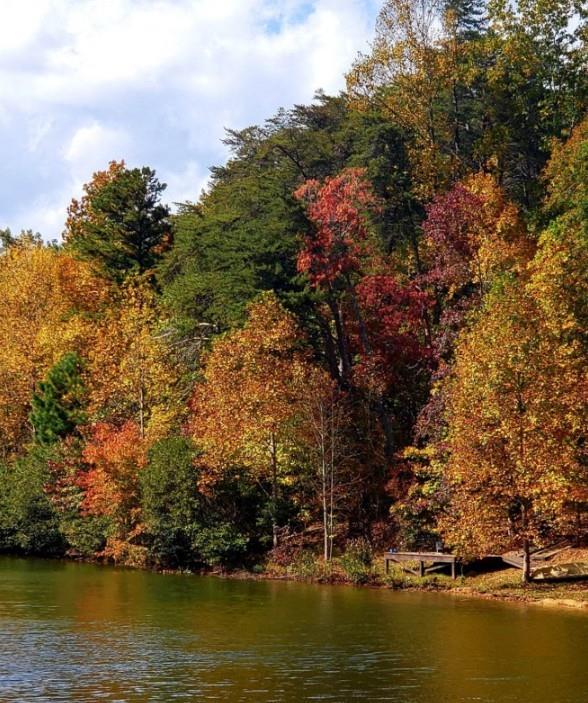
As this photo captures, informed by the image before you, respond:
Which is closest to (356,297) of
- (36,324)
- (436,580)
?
(436,580)

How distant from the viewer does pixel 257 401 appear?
48562 mm

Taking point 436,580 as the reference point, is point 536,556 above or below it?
above

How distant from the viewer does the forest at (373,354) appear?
39.7 m

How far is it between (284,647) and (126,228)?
4925 cm

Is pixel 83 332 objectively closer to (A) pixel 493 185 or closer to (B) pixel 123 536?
(B) pixel 123 536

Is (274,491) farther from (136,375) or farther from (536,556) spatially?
(536,556)

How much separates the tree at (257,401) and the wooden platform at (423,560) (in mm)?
7107

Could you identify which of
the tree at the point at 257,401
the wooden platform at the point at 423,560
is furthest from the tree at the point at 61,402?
the wooden platform at the point at 423,560

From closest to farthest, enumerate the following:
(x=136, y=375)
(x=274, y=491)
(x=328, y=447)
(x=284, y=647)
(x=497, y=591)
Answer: (x=284, y=647) < (x=497, y=591) < (x=328, y=447) < (x=274, y=491) < (x=136, y=375)

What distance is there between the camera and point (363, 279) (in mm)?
53812

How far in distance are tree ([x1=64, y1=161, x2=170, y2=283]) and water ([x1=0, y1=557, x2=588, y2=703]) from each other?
34.6 meters

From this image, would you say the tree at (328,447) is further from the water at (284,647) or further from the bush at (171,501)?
the water at (284,647)

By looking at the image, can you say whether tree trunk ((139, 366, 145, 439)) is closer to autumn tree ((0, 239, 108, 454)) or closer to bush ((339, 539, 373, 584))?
autumn tree ((0, 239, 108, 454))

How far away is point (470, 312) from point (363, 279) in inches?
340
